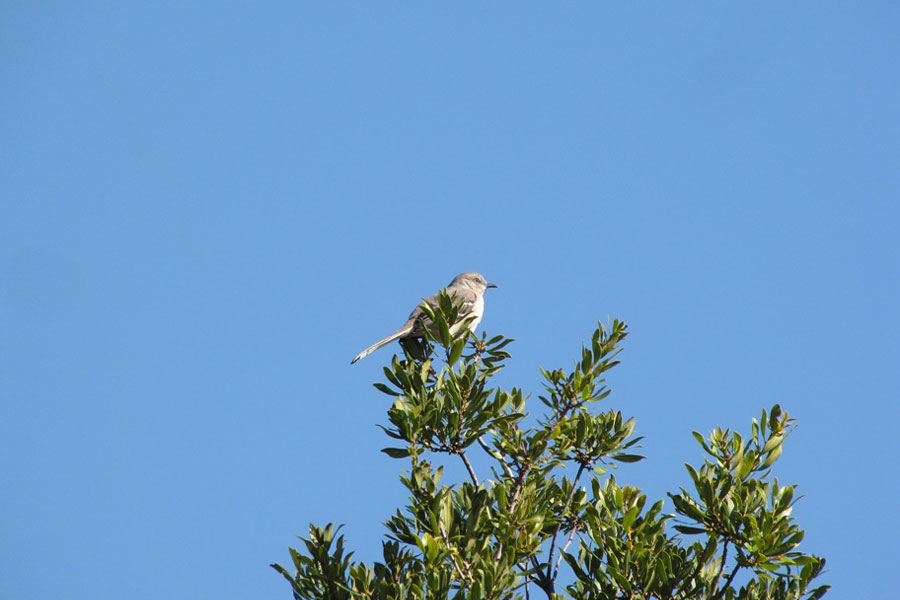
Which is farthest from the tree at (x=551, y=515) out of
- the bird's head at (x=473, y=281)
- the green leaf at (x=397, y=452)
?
the bird's head at (x=473, y=281)

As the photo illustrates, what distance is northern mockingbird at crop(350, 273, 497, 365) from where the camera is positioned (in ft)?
26.7

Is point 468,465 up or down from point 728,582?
up

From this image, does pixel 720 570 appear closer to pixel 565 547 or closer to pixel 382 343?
pixel 565 547

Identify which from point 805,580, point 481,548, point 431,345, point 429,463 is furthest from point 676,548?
point 431,345

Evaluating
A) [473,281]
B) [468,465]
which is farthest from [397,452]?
[473,281]

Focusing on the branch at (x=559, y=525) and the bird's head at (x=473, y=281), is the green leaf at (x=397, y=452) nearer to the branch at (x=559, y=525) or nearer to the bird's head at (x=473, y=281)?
the branch at (x=559, y=525)

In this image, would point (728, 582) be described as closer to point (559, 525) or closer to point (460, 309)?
point (559, 525)

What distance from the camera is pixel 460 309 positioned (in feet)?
30.6

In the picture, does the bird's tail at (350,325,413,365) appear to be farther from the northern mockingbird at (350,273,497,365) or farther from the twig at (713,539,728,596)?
the twig at (713,539,728,596)

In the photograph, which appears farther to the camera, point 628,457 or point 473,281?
point 473,281

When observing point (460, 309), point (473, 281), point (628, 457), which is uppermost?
point (473, 281)

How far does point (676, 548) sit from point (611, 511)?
1.44 ft

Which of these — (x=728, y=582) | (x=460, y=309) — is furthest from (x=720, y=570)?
(x=460, y=309)

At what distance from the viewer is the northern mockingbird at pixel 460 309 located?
26.7 ft
